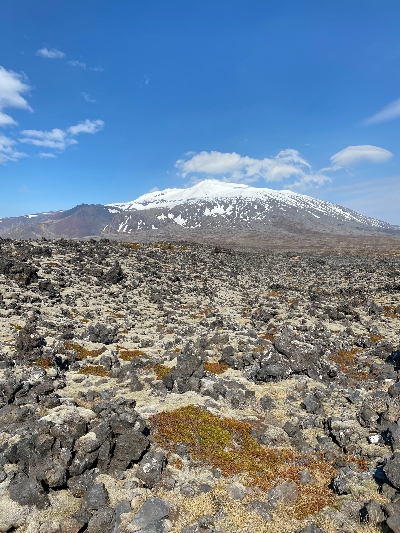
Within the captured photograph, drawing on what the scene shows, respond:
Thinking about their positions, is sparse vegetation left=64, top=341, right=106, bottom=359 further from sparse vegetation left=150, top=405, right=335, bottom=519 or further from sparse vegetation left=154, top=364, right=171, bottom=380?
sparse vegetation left=150, top=405, right=335, bottom=519

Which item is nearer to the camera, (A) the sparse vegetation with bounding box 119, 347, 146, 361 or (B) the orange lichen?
(B) the orange lichen

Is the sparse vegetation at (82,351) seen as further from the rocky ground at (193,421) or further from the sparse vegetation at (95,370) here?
the sparse vegetation at (95,370)

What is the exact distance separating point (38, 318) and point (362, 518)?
73.1 ft

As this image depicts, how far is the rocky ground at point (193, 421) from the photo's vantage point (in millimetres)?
8562

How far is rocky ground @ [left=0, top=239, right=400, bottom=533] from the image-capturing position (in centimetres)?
856

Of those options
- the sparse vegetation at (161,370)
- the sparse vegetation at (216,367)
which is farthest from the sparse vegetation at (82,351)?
the sparse vegetation at (216,367)

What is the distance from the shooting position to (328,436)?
39.5ft

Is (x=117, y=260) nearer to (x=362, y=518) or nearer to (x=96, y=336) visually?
(x=96, y=336)

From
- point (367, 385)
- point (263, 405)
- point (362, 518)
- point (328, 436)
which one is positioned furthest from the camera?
point (367, 385)

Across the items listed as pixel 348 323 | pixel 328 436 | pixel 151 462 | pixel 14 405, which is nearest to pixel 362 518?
pixel 328 436

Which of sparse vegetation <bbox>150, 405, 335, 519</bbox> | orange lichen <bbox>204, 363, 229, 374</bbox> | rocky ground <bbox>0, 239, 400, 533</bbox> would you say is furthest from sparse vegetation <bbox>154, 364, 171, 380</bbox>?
sparse vegetation <bbox>150, 405, 335, 519</bbox>

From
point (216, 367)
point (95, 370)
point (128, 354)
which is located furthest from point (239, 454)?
point (128, 354)

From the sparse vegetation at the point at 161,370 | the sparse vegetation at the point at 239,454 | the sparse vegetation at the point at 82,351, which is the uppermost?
the sparse vegetation at the point at 82,351

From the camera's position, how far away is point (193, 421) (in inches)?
483
